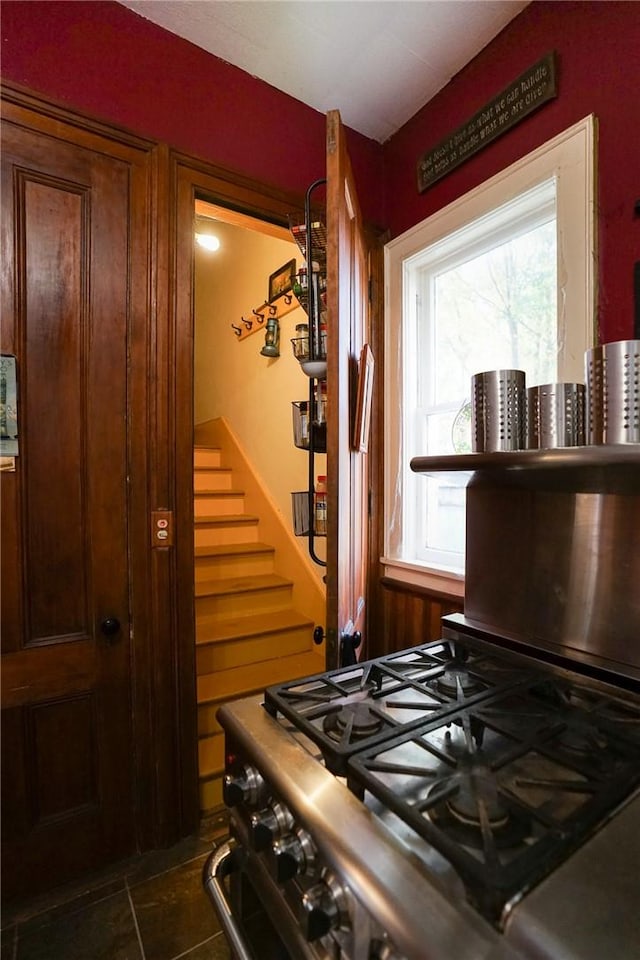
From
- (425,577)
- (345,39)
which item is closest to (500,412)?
(425,577)

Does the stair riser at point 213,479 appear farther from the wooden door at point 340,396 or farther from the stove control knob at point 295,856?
the stove control knob at point 295,856

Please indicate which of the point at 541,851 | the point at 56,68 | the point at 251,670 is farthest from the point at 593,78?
the point at 251,670

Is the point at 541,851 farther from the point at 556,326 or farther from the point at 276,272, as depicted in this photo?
the point at 276,272

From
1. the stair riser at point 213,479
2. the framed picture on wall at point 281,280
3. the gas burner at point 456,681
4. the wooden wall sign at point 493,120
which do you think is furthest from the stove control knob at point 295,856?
the stair riser at point 213,479

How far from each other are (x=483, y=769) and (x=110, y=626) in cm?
122

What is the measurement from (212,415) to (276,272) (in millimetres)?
1624

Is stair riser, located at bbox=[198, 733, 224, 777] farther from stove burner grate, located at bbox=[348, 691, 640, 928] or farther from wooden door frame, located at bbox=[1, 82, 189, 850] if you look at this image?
stove burner grate, located at bbox=[348, 691, 640, 928]

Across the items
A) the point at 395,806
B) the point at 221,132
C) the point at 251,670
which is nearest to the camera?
the point at 395,806

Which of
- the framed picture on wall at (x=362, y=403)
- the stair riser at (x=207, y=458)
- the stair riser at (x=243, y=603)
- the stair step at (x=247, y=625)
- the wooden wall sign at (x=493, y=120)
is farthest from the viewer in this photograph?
the stair riser at (x=207, y=458)

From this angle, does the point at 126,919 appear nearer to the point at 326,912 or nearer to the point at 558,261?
the point at 326,912

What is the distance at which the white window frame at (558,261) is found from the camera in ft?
3.97

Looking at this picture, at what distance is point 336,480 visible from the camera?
116 cm

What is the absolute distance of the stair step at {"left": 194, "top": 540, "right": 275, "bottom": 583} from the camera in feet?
8.88

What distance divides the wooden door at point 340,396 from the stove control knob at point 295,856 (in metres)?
0.56
